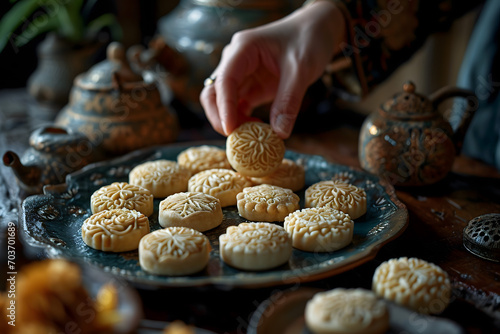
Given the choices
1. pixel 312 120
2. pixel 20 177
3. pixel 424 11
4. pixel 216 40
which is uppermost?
pixel 424 11

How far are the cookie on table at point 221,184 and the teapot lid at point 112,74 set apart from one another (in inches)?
24.3

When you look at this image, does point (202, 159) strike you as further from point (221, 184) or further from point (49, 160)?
point (49, 160)

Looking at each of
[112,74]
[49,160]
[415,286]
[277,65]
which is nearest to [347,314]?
[415,286]

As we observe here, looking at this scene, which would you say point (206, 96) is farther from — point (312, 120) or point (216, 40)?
point (312, 120)

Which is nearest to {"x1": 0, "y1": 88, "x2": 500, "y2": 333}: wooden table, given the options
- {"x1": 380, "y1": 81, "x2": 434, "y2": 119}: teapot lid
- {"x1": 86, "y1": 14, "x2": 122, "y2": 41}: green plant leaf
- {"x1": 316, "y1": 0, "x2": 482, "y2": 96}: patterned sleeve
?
{"x1": 380, "y1": 81, "x2": 434, "y2": 119}: teapot lid

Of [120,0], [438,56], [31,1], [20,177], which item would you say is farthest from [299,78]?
[120,0]

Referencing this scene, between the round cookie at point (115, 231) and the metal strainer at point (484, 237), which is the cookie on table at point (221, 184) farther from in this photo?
the metal strainer at point (484, 237)

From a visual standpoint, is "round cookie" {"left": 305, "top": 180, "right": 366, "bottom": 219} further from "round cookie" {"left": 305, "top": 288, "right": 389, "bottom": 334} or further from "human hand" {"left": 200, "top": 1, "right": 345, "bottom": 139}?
A: "round cookie" {"left": 305, "top": 288, "right": 389, "bottom": 334}

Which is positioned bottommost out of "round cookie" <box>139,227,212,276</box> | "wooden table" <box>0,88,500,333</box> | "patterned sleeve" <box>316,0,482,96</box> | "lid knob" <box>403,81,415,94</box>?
"wooden table" <box>0,88,500,333</box>

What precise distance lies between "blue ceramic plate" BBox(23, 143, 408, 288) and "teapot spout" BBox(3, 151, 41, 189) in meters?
0.13

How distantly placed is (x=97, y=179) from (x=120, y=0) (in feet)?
6.30

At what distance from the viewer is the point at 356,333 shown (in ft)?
2.75

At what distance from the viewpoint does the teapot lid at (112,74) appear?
1885mm

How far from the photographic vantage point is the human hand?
1.49 meters
